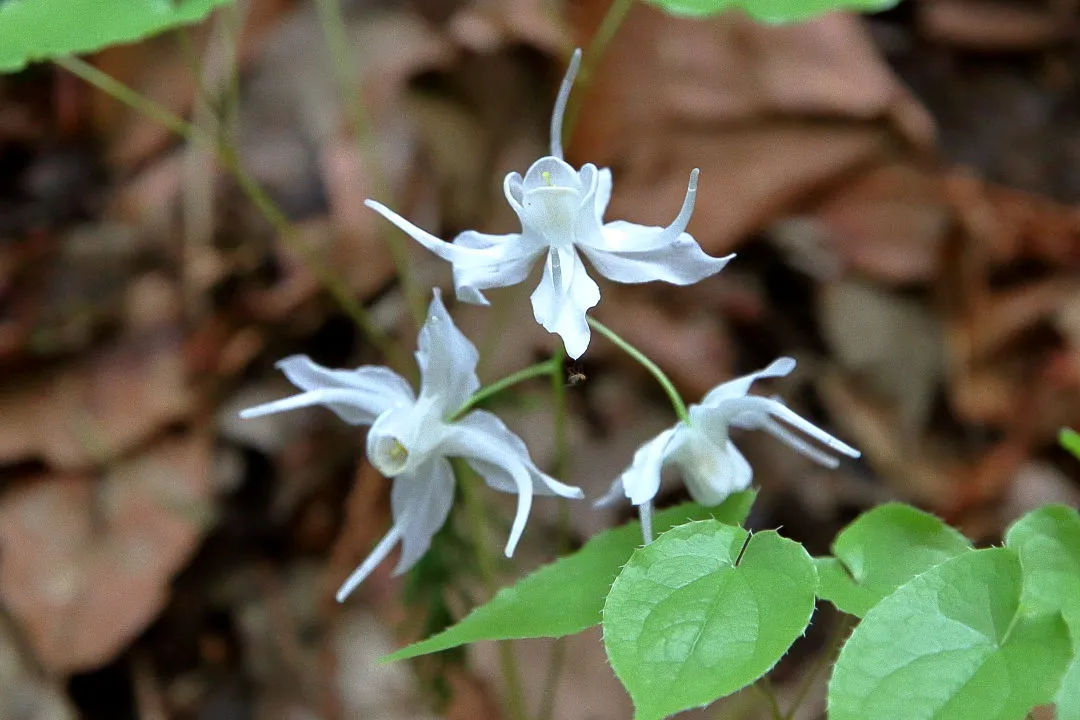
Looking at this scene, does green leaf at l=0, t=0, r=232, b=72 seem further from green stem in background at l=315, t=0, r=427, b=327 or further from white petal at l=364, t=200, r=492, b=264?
green stem in background at l=315, t=0, r=427, b=327

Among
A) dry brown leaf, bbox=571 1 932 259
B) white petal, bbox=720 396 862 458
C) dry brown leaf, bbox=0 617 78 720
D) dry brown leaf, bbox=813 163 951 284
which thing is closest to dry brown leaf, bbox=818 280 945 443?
dry brown leaf, bbox=813 163 951 284

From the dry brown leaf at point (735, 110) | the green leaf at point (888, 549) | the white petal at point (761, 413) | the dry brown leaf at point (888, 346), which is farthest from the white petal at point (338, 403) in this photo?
the dry brown leaf at point (888, 346)

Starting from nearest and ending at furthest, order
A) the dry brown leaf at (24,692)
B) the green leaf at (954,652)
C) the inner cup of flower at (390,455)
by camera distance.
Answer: the green leaf at (954,652)
the inner cup of flower at (390,455)
the dry brown leaf at (24,692)

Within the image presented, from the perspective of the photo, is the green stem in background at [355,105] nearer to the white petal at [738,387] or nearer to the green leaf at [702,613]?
the white petal at [738,387]

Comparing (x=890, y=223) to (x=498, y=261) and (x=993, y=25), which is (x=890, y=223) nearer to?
(x=993, y=25)

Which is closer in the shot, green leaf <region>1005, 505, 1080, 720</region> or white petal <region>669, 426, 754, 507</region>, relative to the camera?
green leaf <region>1005, 505, 1080, 720</region>

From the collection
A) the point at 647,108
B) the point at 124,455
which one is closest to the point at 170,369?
the point at 124,455

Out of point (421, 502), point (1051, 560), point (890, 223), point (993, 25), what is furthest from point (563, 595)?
point (993, 25)

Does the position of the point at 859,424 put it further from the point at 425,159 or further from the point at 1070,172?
the point at 425,159
